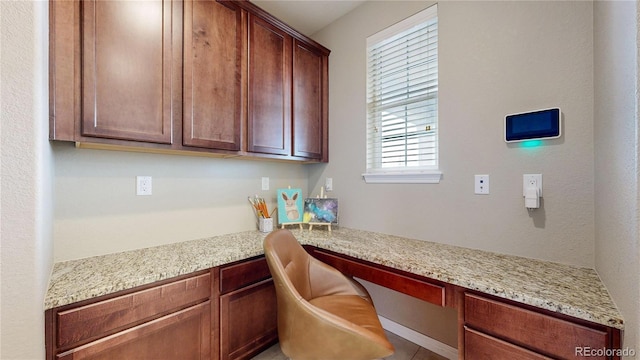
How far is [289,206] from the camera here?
2.31 m

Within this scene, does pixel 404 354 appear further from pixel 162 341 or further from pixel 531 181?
pixel 162 341

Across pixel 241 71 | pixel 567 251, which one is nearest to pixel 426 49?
pixel 241 71

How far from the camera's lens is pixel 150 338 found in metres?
1.24

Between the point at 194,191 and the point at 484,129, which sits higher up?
the point at 484,129

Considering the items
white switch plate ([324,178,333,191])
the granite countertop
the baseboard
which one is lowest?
the baseboard

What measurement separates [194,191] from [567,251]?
2282mm

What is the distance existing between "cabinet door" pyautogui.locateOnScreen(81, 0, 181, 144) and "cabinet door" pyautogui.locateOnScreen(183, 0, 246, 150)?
10cm

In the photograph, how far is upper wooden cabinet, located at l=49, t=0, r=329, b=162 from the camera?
1.18 metres

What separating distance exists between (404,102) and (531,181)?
978 mm

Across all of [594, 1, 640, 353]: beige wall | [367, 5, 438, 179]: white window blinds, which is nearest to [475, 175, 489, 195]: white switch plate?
[367, 5, 438, 179]: white window blinds

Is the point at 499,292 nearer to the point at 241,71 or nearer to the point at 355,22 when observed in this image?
the point at 241,71

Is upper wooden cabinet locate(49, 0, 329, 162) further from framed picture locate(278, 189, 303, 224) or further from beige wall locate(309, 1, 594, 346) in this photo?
beige wall locate(309, 1, 594, 346)

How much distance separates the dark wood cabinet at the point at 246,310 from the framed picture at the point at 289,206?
613 mm

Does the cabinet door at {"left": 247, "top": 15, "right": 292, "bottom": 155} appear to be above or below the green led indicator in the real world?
above
